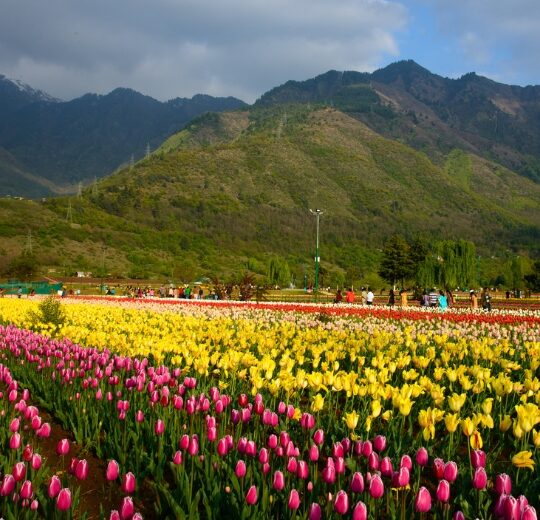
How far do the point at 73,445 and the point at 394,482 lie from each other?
111 inches

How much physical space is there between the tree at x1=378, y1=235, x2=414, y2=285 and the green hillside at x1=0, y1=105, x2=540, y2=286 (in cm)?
3237

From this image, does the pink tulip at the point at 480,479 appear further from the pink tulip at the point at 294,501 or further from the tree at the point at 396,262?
the tree at the point at 396,262

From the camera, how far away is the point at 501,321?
A: 14.2 meters

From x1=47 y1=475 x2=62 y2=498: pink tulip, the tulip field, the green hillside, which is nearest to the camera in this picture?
x1=47 y1=475 x2=62 y2=498: pink tulip

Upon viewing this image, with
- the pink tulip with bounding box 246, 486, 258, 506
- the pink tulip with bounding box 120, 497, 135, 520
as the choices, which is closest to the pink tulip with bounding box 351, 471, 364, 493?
the pink tulip with bounding box 246, 486, 258, 506

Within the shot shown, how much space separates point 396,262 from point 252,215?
8932cm

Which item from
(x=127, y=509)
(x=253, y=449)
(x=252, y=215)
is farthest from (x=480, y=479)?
(x=252, y=215)

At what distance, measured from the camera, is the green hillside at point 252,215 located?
10425 centimetres

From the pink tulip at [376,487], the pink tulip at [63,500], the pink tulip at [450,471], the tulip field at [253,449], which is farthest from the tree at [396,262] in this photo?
the pink tulip at [63,500]

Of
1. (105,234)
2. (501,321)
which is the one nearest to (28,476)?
(501,321)

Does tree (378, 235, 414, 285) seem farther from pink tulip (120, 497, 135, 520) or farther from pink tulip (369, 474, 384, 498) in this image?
pink tulip (120, 497, 135, 520)

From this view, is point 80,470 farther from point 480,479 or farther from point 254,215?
point 254,215

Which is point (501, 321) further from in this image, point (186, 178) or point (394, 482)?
point (186, 178)

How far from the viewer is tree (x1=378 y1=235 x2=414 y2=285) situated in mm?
64000
